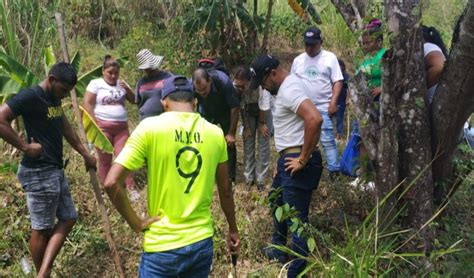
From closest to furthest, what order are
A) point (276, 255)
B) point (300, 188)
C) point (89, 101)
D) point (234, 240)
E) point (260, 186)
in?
point (234, 240)
point (300, 188)
point (276, 255)
point (89, 101)
point (260, 186)

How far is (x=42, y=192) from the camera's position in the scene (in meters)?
4.13

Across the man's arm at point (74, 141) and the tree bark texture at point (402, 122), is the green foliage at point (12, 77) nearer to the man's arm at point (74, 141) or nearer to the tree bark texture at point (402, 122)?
the man's arm at point (74, 141)

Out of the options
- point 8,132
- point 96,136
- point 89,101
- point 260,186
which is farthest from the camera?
point 260,186

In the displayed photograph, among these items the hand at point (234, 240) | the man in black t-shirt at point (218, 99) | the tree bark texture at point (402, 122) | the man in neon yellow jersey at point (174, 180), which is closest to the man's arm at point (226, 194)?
the hand at point (234, 240)

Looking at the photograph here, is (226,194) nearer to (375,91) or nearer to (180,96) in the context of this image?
(180,96)

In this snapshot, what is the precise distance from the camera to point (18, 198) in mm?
5613

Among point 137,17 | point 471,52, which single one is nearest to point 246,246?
point 471,52

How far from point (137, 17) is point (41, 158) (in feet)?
24.0

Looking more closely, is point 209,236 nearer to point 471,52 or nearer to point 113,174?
point 113,174

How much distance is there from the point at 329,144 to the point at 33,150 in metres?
3.07

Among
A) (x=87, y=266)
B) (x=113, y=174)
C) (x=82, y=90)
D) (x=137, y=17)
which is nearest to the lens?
(x=113, y=174)

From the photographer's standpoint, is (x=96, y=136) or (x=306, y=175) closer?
(x=306, y=175)

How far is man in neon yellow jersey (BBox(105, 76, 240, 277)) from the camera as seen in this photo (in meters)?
2.75

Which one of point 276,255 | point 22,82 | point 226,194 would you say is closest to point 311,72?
point 276,255
